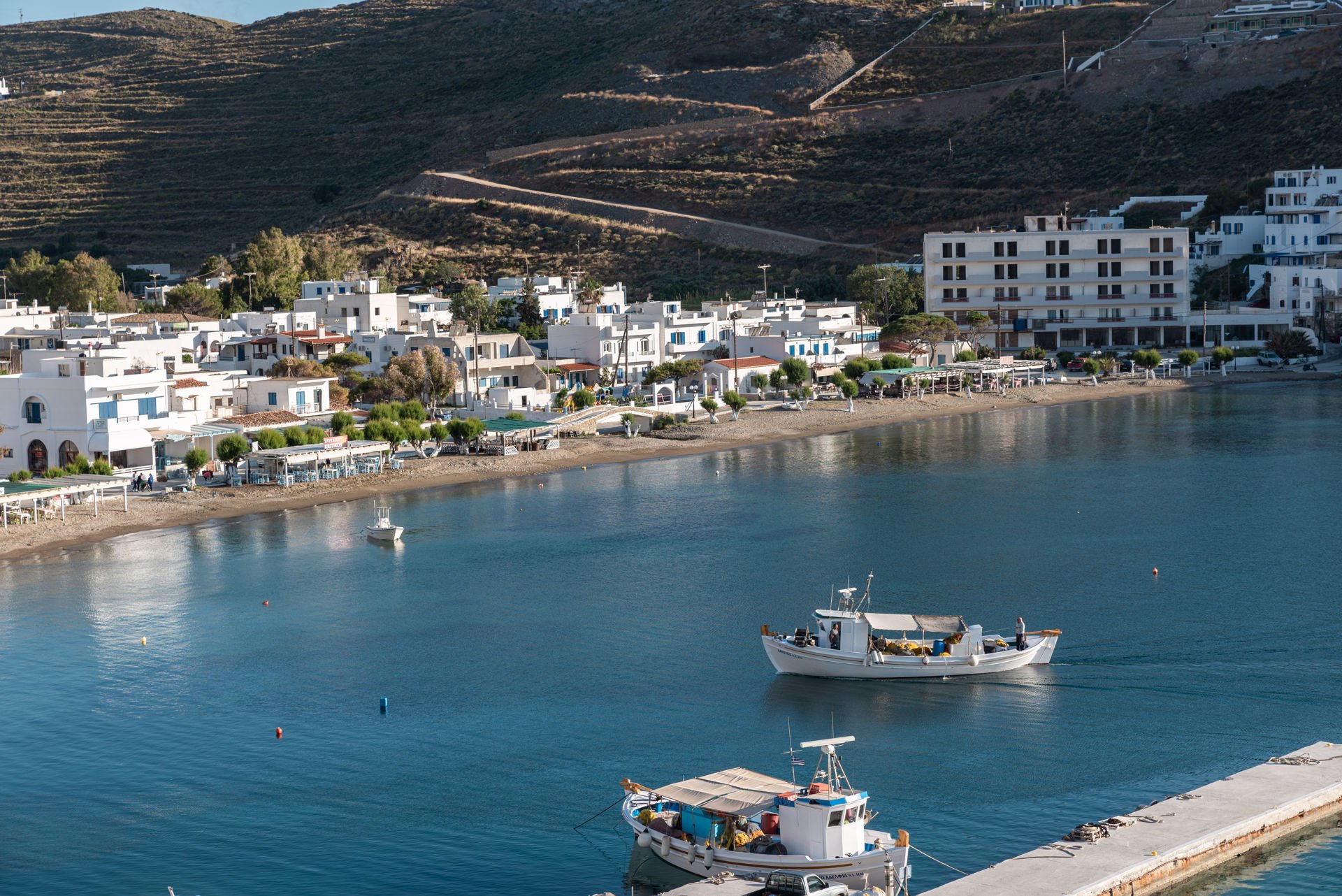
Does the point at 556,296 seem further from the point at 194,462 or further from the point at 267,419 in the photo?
the point at 194,462

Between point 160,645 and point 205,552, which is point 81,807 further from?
point 205,552

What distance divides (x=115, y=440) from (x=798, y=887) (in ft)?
148

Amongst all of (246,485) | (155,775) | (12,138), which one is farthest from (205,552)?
(12,138)

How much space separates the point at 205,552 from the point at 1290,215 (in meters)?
80.6

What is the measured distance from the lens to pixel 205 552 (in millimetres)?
55875

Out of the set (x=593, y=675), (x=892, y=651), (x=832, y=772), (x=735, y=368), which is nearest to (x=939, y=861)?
(x=832, y=772)

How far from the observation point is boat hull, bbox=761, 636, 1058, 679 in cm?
3931

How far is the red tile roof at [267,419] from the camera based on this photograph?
7075 cm

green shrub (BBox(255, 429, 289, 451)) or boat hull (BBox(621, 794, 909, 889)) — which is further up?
green shrub (BBox(255, 429, 289, 451))

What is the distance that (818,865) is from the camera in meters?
26.5

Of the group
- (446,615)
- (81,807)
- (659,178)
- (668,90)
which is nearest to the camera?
(81,807)

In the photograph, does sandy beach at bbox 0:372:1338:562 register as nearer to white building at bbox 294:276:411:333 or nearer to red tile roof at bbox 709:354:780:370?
red tile roof at bbox 709:354:780:370

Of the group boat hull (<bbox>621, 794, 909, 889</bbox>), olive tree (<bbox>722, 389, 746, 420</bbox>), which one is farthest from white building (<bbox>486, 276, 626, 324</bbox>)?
boat hull (<bbox>621, 794, 909, 889</bbox>)

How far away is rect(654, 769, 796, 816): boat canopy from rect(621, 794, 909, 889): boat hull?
0.84 metres
